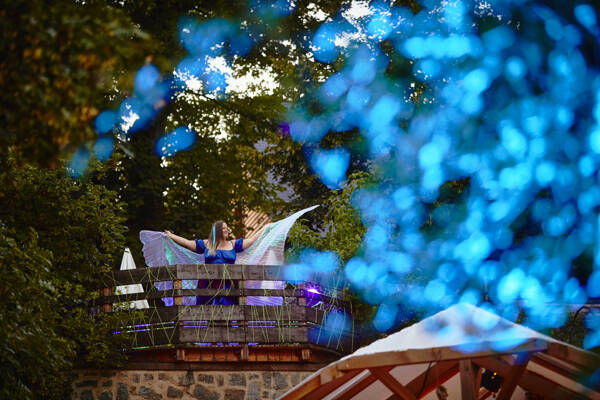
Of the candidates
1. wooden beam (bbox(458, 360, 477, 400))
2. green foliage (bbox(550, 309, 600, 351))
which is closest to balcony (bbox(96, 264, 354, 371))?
green foliage (bbox(550, 309, 600, 351))

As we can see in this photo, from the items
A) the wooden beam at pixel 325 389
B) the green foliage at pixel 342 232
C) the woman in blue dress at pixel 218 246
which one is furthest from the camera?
the green foliage at pixel 342 232

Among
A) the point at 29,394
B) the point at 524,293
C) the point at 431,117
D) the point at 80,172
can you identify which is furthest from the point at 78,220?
the point at 524,293

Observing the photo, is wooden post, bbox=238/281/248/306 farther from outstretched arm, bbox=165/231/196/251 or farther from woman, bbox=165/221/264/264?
outstretched arm, bbox=165/231/196/251

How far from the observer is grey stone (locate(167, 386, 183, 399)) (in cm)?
950

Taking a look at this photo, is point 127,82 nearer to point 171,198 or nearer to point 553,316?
point 553,316

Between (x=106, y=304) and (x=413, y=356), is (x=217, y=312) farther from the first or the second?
(x=413, y=356)

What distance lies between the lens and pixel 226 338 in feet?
32.0

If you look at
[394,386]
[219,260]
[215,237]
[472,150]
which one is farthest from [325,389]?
[215,237]

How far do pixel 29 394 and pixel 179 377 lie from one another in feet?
11.0

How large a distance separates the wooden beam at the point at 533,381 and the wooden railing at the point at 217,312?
14.8 ft

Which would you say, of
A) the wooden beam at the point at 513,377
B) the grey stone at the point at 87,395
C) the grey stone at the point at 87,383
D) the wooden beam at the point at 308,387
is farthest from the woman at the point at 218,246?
the wooden beam at the point at 513,377

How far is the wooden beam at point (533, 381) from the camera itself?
502 cm

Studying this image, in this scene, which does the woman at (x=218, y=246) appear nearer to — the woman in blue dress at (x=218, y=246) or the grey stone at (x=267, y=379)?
the woman in blue dress at (x=218, y=246)

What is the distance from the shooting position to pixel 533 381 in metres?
5.62
